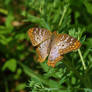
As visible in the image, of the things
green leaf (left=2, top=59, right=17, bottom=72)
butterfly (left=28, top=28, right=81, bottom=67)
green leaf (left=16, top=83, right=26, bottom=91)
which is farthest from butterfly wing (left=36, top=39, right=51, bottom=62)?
green leaf (left=16, top=83, right=26, bottom=91)

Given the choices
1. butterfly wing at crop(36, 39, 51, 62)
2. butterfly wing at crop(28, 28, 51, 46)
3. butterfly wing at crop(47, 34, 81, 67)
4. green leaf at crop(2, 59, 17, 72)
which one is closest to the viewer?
butterfly wing at crop(47, 34, 81, 67)

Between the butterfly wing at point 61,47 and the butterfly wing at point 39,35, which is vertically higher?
the butterfly wing at point 39,35

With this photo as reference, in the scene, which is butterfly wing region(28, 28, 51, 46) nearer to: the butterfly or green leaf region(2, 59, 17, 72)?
the butterfly

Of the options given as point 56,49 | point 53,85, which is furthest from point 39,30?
point 53,85

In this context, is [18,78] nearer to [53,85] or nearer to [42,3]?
[53,85]

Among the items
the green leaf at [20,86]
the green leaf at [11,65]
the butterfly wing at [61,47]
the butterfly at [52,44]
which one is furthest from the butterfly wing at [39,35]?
the green leaf at [20,86]

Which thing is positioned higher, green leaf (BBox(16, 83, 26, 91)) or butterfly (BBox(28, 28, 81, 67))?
butterfly (BBox(28, 28, 81, 67))

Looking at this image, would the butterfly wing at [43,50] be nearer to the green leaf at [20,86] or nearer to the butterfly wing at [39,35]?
the butterfly wing at [39,35]
